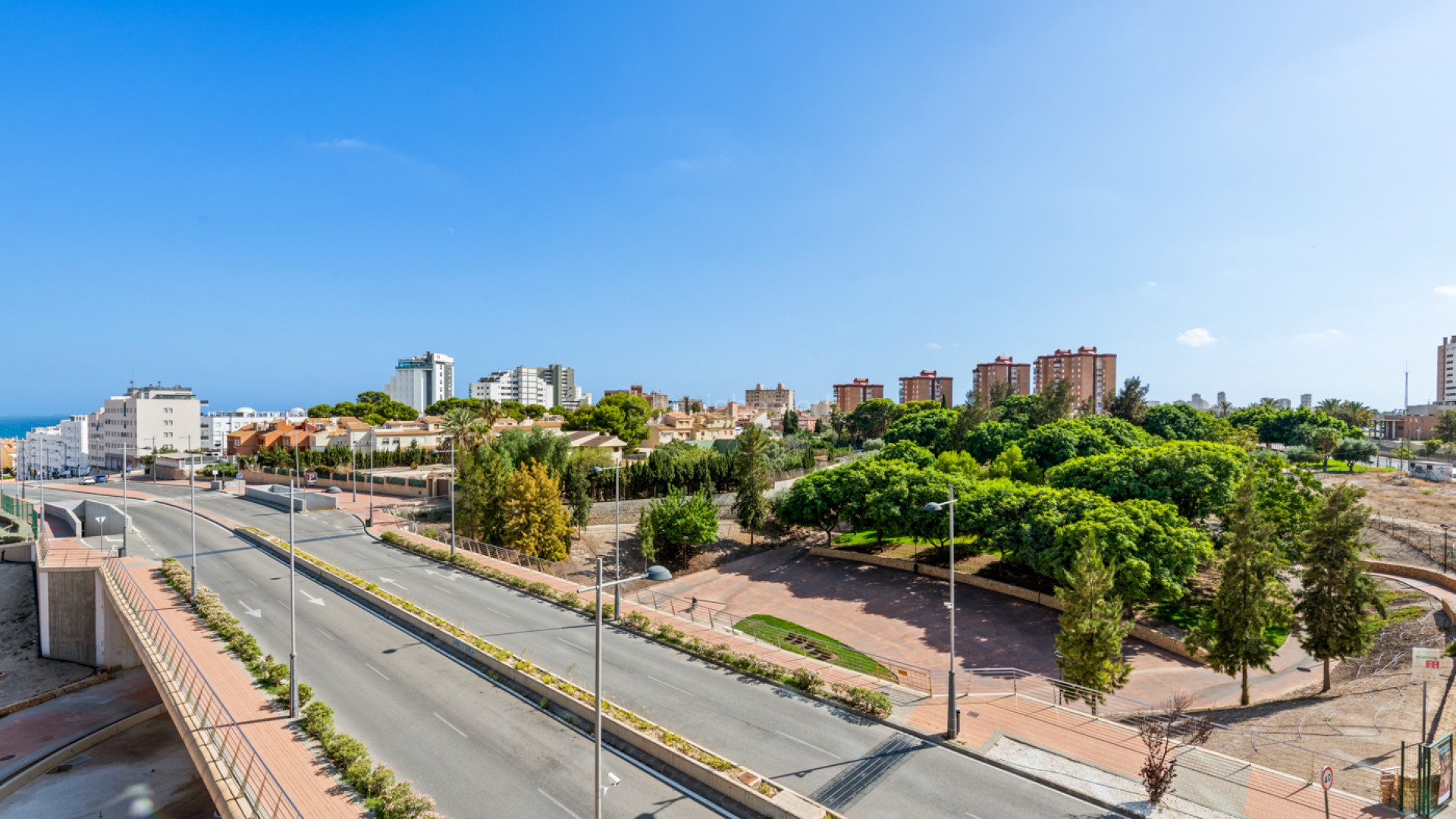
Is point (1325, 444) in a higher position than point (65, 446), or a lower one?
higher

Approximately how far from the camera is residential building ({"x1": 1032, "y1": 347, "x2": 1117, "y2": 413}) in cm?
17625

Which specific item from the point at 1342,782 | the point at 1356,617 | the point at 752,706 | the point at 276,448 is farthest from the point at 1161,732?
the point at 276,448

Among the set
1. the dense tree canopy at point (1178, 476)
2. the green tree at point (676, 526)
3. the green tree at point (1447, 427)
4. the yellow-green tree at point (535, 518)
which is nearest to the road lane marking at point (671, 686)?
the yellow-green tree at point (535, 518)

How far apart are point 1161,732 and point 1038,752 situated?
2.85 m

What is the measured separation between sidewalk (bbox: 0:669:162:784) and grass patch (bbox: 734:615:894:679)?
30225 mm

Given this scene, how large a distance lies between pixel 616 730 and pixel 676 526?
28.6 m

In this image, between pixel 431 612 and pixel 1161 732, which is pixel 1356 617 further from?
pixel 431 612

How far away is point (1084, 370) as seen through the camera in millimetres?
176500

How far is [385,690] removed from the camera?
844 inches

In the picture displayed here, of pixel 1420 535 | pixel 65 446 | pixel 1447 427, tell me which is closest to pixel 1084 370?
pixel 1447 427

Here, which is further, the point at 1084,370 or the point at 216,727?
the point at 1084,370

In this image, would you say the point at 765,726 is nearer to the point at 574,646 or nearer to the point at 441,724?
the point at 441,724

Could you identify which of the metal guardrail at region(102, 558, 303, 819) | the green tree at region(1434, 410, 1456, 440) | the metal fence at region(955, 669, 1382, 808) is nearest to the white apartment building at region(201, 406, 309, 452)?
the metal guardrail at region(102, 558, 303, 819)

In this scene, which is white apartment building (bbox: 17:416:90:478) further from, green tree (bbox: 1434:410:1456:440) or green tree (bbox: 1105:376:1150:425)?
green tree (bbox: 1434:410:1456:440)
